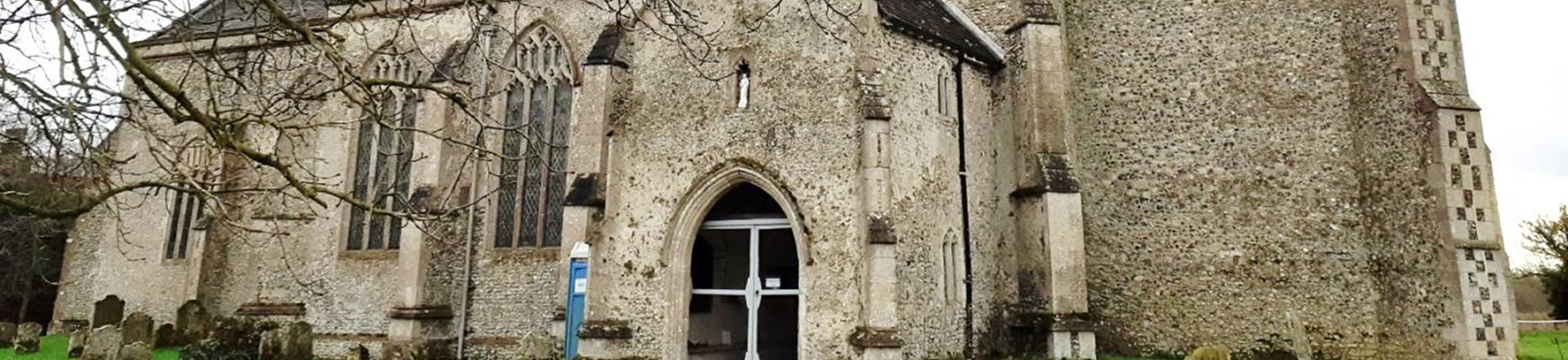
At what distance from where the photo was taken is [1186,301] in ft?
46.4

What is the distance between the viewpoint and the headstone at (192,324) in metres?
17.3

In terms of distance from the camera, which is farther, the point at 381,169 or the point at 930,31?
the point at 381,169

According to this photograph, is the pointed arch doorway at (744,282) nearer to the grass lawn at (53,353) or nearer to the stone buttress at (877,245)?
the stone buttress at (877,245)

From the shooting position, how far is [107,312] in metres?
18.2

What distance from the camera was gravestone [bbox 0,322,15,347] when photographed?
16.8m

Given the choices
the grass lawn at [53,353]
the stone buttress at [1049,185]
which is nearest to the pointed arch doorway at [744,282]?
the stone buttress at [1049,185]

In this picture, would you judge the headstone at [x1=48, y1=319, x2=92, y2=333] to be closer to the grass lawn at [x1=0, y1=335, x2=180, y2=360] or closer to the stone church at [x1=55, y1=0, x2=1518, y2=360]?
the grass lawn at [x1=0, y1=335, x2=180, y2=360]

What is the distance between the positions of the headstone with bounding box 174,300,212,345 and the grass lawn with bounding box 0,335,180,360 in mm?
269

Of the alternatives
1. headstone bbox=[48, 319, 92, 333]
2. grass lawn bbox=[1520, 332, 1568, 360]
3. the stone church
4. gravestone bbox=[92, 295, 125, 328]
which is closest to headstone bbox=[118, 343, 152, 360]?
the stone church

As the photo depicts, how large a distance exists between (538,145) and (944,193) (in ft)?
25.2

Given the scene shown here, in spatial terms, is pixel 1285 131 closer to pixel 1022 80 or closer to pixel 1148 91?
pixel 1148 91

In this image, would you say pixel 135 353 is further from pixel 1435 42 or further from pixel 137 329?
pixel 1435 42

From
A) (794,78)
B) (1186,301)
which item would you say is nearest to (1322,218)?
(1186,301)

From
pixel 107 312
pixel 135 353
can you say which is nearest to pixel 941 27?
pixel 135 353
